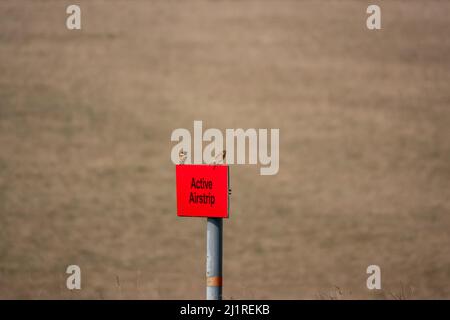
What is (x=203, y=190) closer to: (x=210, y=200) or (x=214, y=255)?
(x=210, y=200)

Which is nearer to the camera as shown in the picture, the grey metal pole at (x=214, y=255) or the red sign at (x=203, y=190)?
the red sign at (x=203, y=190)

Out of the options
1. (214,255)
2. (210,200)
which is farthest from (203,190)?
(214,255)

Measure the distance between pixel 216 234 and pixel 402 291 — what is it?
172cm

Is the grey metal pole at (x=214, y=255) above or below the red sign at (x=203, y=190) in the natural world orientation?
below

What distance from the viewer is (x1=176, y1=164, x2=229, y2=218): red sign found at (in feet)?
10.3

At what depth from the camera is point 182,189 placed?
3.24 metres

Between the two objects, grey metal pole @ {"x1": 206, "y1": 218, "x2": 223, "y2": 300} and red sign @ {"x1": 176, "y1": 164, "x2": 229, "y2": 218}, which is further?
grey metal pole @ {"x1": 206, "y1": 218, "x2": 223, "y2": 300}

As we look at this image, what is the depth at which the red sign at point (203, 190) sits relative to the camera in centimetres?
315

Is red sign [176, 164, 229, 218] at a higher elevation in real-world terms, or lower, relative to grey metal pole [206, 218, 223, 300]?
higher

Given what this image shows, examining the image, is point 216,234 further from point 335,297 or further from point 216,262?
point 335,297

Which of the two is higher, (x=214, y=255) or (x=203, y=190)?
(x=203, y=190)

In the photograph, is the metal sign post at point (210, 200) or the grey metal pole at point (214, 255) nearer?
the metal sign post at point (210, 200)

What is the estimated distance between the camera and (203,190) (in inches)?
126
